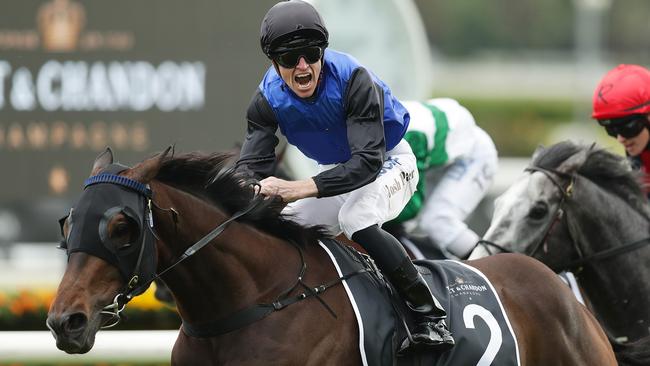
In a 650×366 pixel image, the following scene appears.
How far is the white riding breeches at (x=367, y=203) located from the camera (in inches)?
140

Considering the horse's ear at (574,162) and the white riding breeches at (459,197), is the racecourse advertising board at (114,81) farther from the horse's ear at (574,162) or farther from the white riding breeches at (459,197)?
the horse's ear at (574,162)

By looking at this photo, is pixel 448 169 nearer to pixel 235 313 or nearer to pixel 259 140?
pixel 259 140

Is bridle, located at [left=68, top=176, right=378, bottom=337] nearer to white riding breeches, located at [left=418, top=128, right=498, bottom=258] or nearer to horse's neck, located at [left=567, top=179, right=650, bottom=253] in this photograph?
horse's neck, located at [left=567, top=179, right=650, bottom=253]

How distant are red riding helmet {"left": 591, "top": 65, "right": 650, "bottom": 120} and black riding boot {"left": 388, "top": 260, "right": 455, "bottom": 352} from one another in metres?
1.47

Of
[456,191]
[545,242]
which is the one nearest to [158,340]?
[456,191]

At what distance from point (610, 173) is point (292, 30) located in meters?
1.75

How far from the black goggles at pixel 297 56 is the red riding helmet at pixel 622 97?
5.40 ft

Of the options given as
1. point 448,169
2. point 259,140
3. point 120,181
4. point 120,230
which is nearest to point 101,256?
point 120,230

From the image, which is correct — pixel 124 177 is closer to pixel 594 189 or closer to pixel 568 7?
pixel 594 189

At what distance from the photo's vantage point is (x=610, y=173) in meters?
4.59

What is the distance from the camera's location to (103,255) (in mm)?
Answer: 3039

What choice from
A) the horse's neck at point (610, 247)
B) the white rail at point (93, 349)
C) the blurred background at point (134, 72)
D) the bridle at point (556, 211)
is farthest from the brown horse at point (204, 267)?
the blurred background at point (134, 72)

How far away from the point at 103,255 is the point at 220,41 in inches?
210

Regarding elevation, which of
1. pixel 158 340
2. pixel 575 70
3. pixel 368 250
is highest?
pixel 368 250
